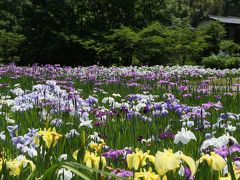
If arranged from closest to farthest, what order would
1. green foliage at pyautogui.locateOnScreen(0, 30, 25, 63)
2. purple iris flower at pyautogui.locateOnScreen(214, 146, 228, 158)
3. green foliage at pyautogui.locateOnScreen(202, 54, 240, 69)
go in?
1. purple iris flower at pyautogui.locateOnScreen(214, 146, 228, 158)
2. green foliage at pyautogui.locateOnScreen(202, 54, 240, 69)
3. green foliage at pyautogui.locateOnScreen(0, 30, 25, 63)

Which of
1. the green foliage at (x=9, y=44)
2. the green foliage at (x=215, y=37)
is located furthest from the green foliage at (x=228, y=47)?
the green foliage at (x=9, y=44)

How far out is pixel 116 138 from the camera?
448 cm

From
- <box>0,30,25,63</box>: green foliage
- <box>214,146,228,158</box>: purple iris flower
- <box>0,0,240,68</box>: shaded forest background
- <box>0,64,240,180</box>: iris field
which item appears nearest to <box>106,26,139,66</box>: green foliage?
<box>0,0,240,68</box>: shaded forest background

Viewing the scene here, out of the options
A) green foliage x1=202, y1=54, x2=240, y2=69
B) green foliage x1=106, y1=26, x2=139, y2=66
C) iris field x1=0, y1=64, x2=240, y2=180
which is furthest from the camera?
green foliage x1=202, y1=54, x2=240, y2=69

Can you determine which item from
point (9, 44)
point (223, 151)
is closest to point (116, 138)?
point (223, 151)

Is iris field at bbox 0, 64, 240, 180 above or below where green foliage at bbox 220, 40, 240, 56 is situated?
below

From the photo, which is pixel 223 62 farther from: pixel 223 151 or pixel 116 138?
pixel 223 151

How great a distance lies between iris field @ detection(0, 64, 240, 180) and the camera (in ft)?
6.61

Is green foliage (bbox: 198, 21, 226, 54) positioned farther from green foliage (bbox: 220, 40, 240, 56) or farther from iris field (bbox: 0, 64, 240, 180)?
iris field (bbox: 0, 64, 240, 180)

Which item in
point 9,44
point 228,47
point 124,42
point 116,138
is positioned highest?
point 124,42

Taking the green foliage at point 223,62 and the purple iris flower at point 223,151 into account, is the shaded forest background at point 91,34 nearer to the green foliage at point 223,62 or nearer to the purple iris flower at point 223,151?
the green foliage at point 223,62

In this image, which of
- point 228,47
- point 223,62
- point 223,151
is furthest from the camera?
point 228,47

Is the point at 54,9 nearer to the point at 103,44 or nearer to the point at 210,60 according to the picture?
the point at 103,44

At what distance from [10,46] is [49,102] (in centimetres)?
2446
